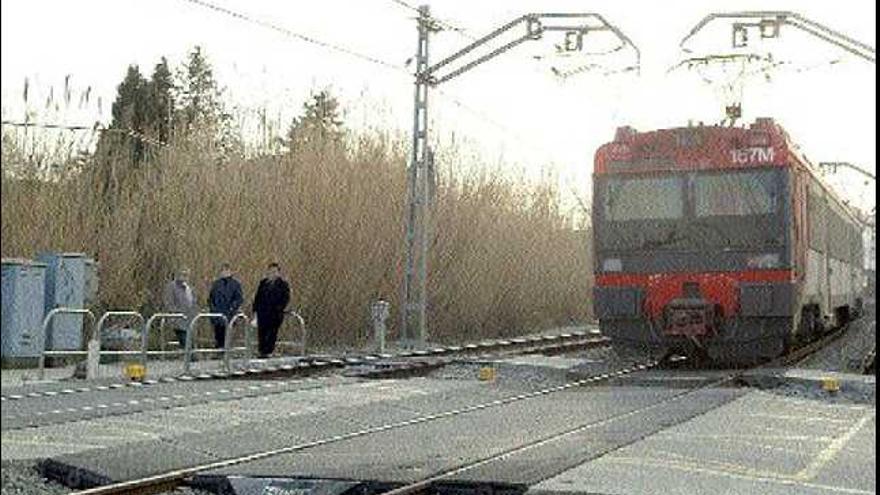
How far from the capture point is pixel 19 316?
173cm

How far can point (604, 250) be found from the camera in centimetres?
1812

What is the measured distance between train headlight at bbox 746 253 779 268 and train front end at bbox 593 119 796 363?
1 centimetres

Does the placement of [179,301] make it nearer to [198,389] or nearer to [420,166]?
[198,389]

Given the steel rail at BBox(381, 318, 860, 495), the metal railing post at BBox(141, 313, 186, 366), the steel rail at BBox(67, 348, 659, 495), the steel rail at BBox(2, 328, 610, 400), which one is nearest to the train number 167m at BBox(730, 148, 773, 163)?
the steel rail at BBox(381, 318, 860, 495)

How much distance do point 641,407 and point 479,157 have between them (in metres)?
21.4

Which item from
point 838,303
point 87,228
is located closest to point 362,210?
point 838,303

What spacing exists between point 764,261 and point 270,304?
7.68 m

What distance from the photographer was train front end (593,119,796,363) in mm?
17109

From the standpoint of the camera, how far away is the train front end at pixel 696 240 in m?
17.1

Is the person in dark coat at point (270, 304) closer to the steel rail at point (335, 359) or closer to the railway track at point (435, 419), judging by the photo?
the steel rail at point (335, 359)

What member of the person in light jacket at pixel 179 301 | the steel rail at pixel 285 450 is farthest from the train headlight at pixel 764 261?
the person in light jacket at pixel 179 301

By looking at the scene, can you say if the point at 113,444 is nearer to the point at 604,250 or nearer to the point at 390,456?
the point at 390,456

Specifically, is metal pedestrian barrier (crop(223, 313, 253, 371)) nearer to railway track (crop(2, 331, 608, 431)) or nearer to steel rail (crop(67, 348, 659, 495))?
railway track (crop(2, 331, 608, 431))

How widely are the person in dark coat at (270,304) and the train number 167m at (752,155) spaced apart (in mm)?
7318
